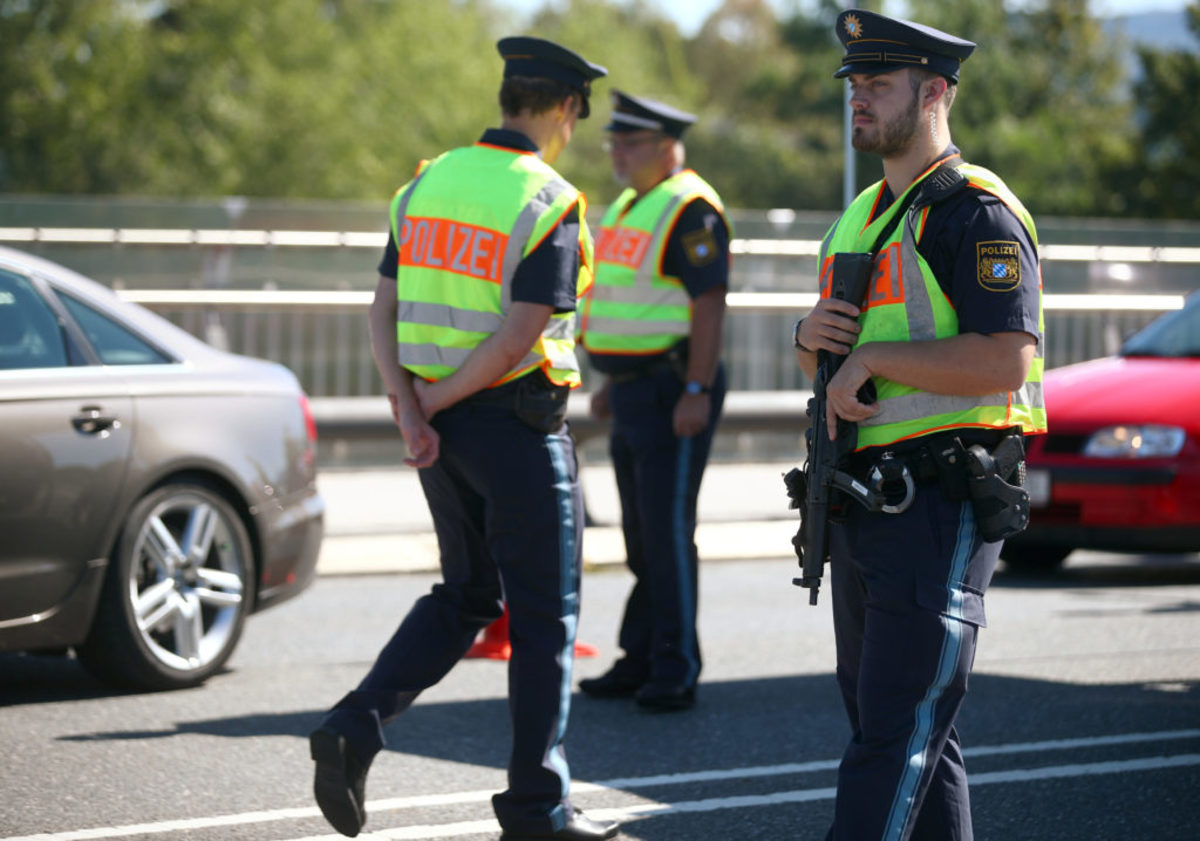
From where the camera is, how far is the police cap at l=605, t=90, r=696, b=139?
647 cm

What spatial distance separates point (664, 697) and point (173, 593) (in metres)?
1.78

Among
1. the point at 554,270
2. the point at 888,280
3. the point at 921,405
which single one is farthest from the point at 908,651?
the point at 554,270

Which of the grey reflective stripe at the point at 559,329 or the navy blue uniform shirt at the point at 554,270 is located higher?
the navy blue uniform shirt at the point at 554,270

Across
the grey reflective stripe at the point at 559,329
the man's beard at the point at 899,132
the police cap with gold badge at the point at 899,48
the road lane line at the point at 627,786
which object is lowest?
the road lane line at the point at 627,786

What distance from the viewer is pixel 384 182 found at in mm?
46875

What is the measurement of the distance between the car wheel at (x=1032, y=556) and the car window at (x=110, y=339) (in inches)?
199

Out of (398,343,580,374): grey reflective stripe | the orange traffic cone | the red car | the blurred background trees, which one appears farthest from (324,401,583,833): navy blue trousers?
the blurred background trees

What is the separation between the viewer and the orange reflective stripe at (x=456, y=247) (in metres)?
4.57

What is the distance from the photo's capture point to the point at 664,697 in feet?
20.4

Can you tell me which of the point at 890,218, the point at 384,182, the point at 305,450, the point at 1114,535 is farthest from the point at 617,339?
the point at 384,182

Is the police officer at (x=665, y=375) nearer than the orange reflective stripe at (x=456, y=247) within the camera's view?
No

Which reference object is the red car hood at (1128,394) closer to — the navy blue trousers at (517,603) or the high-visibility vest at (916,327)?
the navy blue trousers at (517,603)

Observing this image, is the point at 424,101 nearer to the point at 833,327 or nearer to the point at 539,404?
the point at 539,404

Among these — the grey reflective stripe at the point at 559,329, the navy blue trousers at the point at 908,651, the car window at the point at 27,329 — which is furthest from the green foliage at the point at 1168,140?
the navy blue trousers at the point at 908,651
